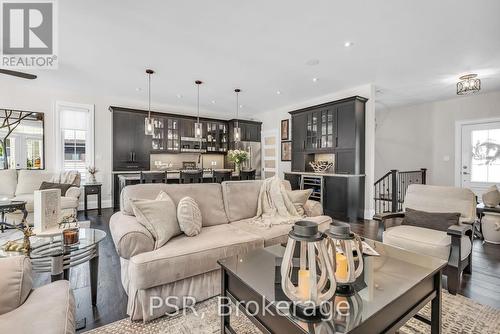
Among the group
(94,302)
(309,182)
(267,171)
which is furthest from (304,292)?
(267,171)

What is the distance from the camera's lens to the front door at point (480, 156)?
5.22 meters

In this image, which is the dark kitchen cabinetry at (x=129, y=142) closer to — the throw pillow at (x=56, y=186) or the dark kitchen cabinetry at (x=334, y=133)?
the throw pillow at (x=56, y=186)

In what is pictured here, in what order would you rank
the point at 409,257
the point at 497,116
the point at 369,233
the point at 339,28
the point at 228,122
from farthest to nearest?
the point at 228,122
the point at 497,116
the point at 369,233
the point at 339,28
the point at 409,257

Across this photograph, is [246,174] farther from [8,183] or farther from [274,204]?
[8,183]

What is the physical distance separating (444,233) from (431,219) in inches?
8.8

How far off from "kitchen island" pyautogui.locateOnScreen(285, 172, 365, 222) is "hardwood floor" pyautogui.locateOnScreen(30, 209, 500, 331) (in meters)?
1.84

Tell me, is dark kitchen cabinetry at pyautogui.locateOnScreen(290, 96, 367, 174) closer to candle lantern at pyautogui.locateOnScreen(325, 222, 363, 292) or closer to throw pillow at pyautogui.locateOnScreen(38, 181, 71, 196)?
candle lantern at pyautogui.locateOnScreen(325, 222, 363, 292)

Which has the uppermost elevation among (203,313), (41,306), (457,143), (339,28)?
(339,28)

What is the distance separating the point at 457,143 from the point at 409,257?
19.2ft

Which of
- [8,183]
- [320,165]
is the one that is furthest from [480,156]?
[8,183]

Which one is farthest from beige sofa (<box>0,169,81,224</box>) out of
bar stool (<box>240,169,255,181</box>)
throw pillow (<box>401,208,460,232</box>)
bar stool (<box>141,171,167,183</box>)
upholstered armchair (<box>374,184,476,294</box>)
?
throw pillow (<box>401,208,460,232</box>)

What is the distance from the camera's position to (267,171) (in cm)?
782

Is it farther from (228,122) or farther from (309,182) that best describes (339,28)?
(228,122)

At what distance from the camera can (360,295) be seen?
3.86 feet
